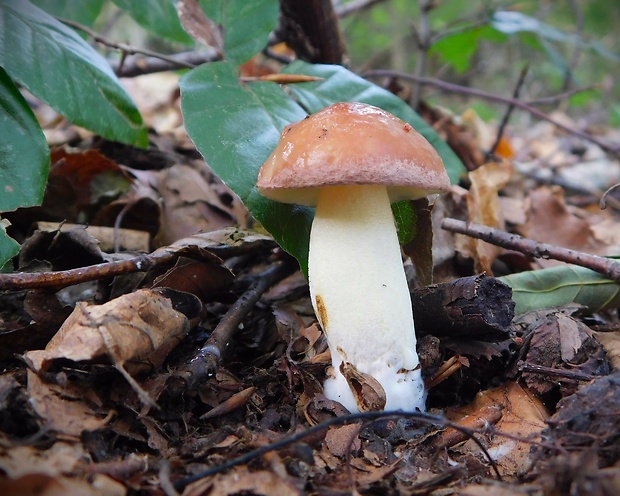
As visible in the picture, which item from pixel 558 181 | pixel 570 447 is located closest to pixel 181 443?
pixel 570 447

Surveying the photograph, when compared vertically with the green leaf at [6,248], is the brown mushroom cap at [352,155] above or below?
above

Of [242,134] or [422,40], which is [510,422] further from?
[422,40]

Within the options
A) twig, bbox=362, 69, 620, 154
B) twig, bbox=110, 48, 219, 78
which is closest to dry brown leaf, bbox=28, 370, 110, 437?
twig, bbox=110, 48, 219, 78

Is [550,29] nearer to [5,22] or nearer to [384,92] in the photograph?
[384,92]

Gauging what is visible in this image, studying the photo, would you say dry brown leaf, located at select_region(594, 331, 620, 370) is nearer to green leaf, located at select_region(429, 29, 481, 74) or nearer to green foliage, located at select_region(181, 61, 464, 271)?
green foliage, located at select_region(181, 61, 464, 271)

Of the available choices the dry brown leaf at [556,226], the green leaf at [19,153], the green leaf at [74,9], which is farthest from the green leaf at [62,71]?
the dry brown leaf at [556,226]

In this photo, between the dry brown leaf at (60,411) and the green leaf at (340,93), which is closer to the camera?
the dry brown leaf at (60,411)

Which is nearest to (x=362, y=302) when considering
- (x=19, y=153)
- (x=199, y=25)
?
(x=19, y=153)

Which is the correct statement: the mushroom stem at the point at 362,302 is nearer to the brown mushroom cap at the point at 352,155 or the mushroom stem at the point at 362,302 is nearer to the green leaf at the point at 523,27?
the brown mushroom cap at the point at 352,155
